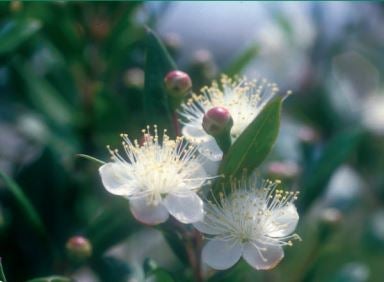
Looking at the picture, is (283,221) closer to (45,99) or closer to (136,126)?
(136,126)

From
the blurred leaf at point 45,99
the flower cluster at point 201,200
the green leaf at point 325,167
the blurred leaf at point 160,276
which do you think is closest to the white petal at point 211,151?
the flower cluster at point 201,200

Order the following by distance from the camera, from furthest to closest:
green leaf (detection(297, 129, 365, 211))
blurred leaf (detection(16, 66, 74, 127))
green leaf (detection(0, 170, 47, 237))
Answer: blurred leaf (detection(16, 66, 74, 127))
green leaf (detection(297, 129, 365, 211))
green leaf (detection(0, 170, 47, 237))

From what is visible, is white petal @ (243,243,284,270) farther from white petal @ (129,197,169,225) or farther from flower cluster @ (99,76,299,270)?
white petal @ (129,197,169,225)

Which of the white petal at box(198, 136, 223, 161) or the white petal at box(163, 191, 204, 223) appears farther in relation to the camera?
the white petal at box(198, 136, 223, 161)

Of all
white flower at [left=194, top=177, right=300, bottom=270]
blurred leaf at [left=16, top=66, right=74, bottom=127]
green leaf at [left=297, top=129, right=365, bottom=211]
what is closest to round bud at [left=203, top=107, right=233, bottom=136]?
white flower at [left=194, top=177, right=300, bottom=270]

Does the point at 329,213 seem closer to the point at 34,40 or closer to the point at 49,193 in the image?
the point at 49,193

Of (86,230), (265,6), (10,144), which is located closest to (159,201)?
(86,230)
